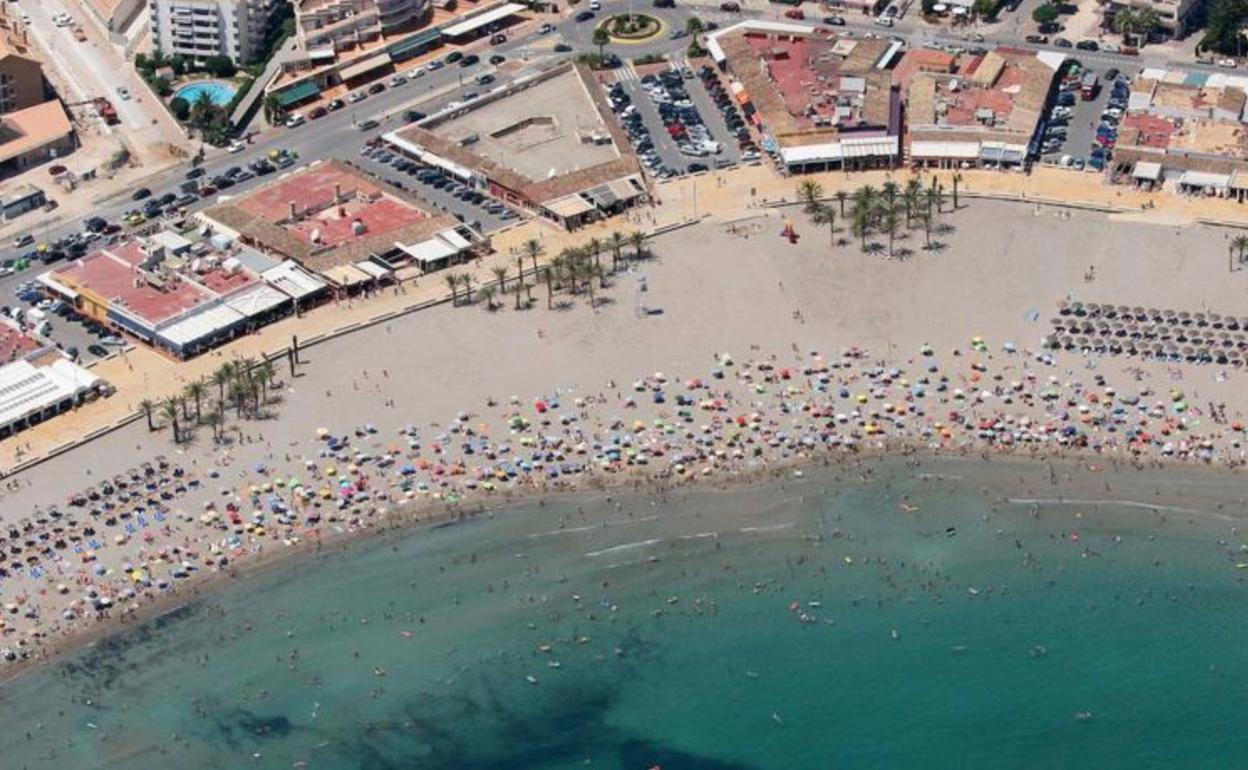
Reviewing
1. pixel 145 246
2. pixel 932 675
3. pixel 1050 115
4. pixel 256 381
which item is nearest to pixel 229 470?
pixel 256 381

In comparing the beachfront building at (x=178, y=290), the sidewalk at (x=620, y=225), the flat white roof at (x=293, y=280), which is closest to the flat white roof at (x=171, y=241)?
the beachfront building at (x=178, y=290)

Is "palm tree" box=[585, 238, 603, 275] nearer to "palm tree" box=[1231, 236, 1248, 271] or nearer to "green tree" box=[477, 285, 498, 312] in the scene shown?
"green tree" box=[477, 285, 498, 312]

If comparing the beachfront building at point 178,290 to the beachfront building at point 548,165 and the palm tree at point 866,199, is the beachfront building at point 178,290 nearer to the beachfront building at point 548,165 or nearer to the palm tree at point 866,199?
the beachfront building at point 548,165

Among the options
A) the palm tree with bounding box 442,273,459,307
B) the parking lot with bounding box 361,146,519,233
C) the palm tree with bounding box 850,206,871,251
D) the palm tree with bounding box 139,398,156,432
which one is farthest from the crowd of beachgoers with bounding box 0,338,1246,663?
the parking lot with bounding box 361,146,519,233

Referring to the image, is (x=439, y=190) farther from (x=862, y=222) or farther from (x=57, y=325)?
(x=862, y=222)

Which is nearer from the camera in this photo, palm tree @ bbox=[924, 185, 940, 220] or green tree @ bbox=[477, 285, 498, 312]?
green tree @ bbox=[477, 285, 498, 312]

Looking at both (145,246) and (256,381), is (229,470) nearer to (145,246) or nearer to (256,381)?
(256,381)
